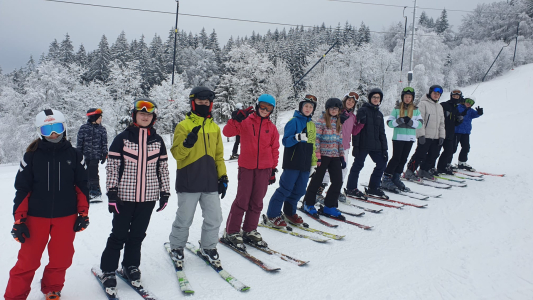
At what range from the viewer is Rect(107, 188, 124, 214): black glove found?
2.80 m

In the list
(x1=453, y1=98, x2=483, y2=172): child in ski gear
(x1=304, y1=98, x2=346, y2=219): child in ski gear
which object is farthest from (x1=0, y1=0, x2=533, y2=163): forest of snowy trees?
(x1=304, y1=98, x2=346, y2=219): child in ski gear

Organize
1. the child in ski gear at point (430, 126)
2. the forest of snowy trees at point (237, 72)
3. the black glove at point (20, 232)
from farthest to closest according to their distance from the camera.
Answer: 1. the forest of snowy trees at point (237, 72)
2. the child in ski gear at point (430, 126)
3. the black glove at point (20, 232)

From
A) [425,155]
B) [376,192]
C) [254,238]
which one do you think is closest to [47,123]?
[254,238]

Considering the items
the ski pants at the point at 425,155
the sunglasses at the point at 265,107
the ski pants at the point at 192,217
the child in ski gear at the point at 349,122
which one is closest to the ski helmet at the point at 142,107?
the ski pants at the point at 192,217

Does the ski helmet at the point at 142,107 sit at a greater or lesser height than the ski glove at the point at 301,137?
greater

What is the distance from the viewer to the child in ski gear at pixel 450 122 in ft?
26.2

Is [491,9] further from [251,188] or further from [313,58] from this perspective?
[251,188]

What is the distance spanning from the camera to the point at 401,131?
263 inches

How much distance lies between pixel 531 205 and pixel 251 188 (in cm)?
554

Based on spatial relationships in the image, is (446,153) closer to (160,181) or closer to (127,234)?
(160,181)

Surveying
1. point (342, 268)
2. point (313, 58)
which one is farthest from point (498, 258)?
point (313, 58)

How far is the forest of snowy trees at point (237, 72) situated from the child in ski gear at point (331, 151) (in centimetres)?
1895

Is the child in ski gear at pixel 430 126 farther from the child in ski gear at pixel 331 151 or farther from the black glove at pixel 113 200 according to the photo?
the black glove at pixel 113 200

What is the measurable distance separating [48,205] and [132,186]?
26.7 inches
